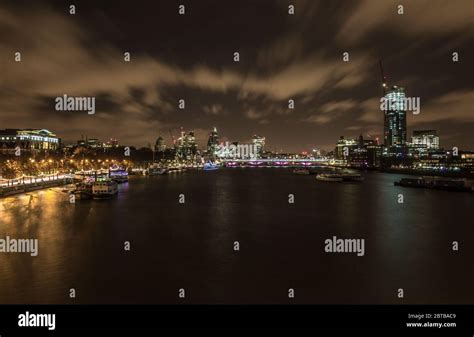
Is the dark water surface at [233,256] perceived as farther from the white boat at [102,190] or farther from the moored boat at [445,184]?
the moored boat at [445,184]

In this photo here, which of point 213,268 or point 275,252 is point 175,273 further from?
point 275,252

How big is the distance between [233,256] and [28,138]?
113m

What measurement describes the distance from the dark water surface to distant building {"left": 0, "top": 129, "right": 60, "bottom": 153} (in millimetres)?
87957

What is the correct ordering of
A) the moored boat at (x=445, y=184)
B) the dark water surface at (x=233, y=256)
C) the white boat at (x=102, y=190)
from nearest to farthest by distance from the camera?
1. the dark water surface at (x=233, y=256)
2. the white boat at (x=102, y=190)
3. the moored boat at (x=445, y=184)

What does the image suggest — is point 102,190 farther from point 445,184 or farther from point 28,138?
point 28,138

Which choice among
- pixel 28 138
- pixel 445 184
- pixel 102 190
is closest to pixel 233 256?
pixel 102 190

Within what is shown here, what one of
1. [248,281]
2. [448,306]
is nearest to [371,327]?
[448,306]

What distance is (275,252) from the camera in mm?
15375

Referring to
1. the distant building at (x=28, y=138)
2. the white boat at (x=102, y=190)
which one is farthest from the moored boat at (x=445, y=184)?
the distant building at (x=28, y=138)

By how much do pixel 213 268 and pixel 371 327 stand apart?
6188 mm

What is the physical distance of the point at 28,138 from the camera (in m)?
108

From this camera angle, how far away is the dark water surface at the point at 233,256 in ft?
35.6

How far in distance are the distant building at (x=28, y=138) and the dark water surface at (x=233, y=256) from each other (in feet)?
289

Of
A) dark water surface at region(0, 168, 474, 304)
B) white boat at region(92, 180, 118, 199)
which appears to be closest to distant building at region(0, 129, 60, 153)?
white boat at region(92, 180, 118, 199)
